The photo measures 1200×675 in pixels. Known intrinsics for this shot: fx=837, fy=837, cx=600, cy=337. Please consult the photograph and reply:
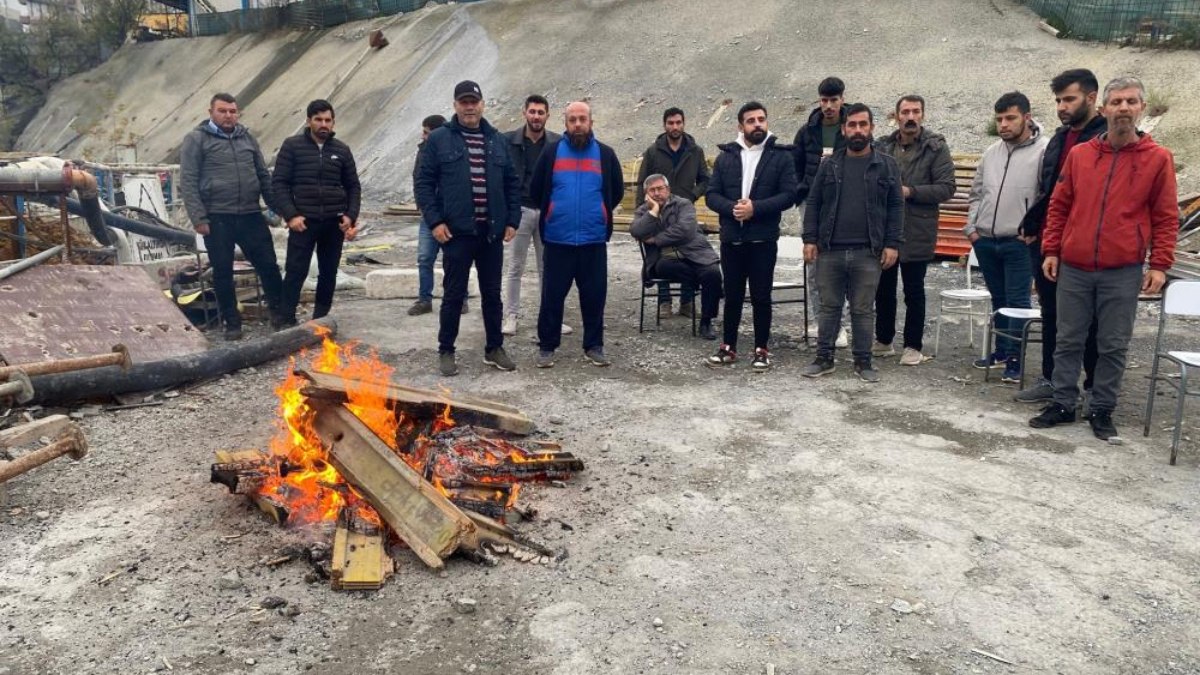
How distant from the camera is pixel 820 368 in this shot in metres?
6.77

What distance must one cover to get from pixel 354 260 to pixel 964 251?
9.10 meters

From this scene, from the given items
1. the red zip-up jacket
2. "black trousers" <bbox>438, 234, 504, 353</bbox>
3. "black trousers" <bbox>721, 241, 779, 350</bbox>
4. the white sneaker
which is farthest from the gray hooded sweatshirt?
the white sneaker

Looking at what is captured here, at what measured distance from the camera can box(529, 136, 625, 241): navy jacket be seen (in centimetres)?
698

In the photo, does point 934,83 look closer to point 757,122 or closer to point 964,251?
point 964,251

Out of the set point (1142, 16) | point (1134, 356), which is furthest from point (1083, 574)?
point (1142, 16)

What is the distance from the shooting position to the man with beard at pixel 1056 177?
569 centimetres

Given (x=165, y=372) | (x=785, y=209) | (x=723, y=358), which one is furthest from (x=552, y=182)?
(x=165, y=372)

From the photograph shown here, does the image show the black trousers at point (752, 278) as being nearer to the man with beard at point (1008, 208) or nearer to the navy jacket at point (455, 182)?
the man with beard at point (1008, 208)

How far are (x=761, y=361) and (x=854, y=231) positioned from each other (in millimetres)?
1283

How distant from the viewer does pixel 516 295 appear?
823 cm

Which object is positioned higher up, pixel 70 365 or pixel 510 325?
pixel 70 365

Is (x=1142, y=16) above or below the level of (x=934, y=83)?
above

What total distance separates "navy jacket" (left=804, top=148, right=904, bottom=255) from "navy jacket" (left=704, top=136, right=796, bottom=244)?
247 millimetres

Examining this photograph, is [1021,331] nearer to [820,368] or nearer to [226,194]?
[820,368]
